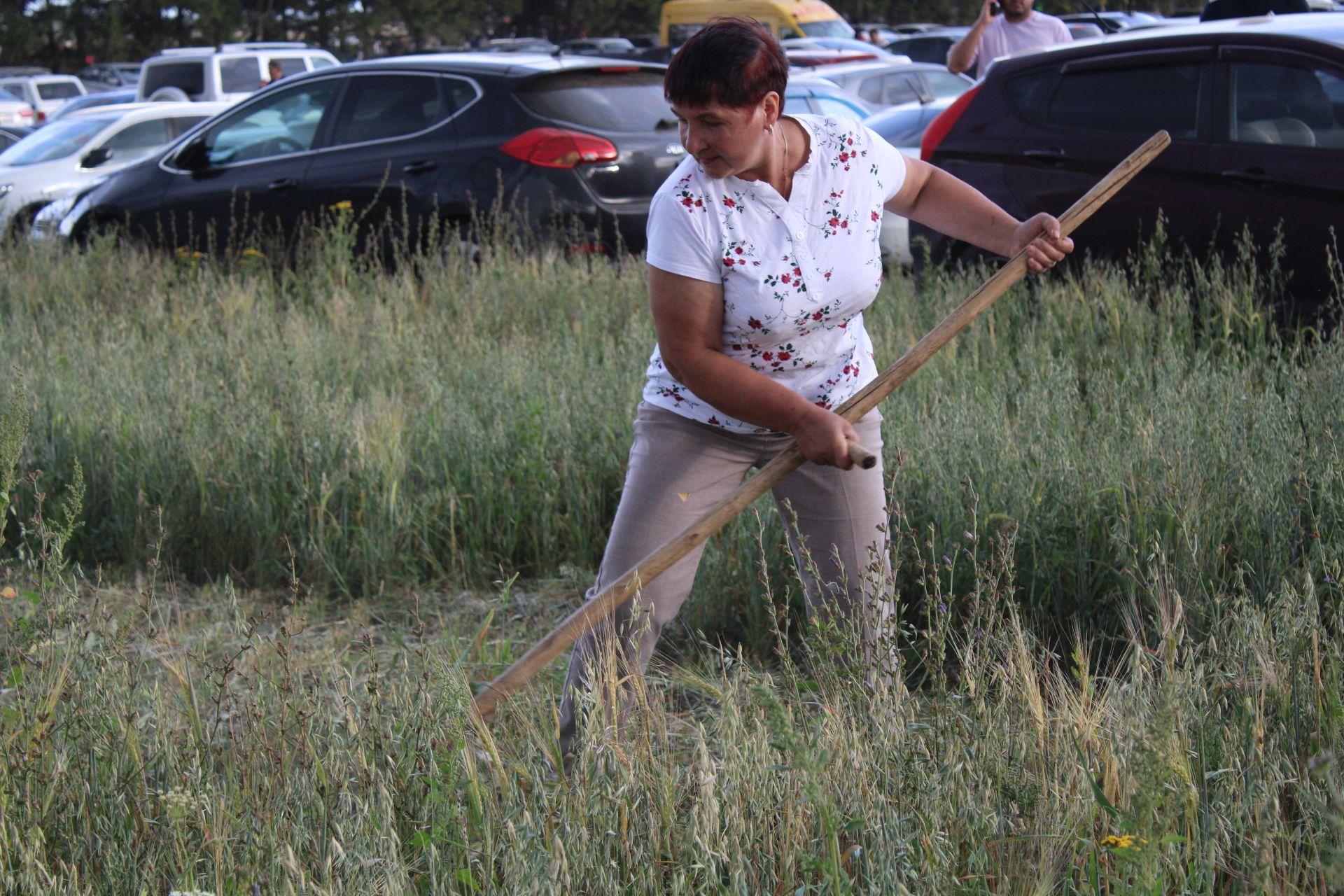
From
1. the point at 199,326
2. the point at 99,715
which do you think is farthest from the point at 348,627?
the point at 199,326

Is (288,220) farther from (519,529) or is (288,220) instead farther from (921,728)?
(921,728)

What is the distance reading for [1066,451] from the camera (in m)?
4.21

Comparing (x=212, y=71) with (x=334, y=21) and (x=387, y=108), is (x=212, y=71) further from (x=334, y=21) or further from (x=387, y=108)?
(x=334, y=21)

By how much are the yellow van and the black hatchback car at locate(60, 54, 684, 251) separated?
904 inches

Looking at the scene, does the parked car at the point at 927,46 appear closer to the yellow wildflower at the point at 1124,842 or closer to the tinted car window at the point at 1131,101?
the tinted car window at the point at 1131,101

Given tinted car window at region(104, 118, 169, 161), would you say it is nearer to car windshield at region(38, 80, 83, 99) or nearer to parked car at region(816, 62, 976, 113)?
parked car at region(816, 62, 976, 113)

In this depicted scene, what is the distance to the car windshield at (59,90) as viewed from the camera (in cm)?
3434

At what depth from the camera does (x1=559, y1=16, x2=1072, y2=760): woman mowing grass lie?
2.73 metres

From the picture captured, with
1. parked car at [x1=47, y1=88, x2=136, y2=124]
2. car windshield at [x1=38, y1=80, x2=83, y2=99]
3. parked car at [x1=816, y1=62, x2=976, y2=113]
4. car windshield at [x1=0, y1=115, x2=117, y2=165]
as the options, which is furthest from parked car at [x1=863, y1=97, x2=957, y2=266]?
car windshield at [x1=38, y1=80, x2=83, y2=99]

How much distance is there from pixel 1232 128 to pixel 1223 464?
2796 millimetres

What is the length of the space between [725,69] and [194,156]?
800cm

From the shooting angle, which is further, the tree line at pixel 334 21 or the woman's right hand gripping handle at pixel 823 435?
the tree line at pixel 334 21

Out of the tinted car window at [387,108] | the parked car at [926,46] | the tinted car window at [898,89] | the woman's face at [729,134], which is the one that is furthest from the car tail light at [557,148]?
the parked car at [926,46]

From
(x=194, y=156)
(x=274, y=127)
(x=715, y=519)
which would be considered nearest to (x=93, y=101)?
(x=194, y=156)
